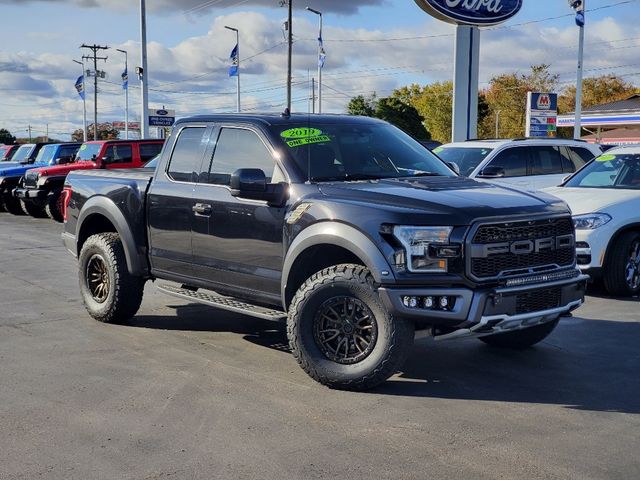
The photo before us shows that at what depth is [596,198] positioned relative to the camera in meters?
9.17

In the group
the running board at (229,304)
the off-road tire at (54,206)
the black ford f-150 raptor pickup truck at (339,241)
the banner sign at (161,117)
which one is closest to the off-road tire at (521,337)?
the black ford f-150 raptor pickup truck at (339,241)

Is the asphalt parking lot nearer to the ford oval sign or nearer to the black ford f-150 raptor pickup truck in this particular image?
the black ford f-150 raptor pickup truck

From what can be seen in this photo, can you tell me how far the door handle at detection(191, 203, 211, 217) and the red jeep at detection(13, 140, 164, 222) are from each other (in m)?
13.4

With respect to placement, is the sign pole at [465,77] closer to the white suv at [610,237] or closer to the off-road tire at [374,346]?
the white suv at [610,237]

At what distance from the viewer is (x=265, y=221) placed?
5926 millimetres

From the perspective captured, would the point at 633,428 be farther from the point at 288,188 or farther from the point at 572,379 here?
the point at 288,188

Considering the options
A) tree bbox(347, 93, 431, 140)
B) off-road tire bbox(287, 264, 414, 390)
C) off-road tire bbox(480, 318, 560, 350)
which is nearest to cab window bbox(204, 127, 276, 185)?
off-road tire bbox(287, 264, 414, 390)

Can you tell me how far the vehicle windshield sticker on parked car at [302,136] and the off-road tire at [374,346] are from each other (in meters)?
1.20

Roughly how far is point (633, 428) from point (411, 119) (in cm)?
6349

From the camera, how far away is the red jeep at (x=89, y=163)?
1942 cm

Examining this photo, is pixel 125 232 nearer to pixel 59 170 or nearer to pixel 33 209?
Answer: pixel 59 170

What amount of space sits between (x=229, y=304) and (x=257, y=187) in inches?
41.2

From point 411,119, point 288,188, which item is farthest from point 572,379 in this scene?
point 411,119

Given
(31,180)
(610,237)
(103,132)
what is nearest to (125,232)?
(610,237)
